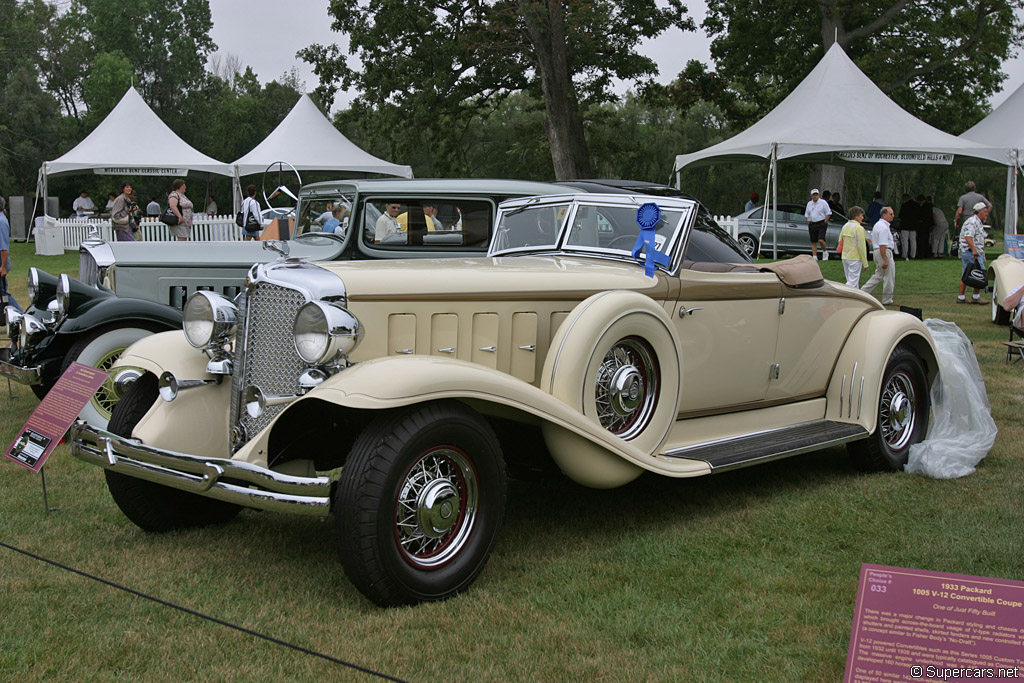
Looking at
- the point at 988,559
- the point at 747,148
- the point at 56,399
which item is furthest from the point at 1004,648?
the point at 747,148

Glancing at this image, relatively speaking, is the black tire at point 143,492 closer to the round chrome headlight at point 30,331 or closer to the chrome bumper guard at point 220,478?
the chrome bumper guard at point 220,478

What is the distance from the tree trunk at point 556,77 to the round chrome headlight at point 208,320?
1755 centimetres

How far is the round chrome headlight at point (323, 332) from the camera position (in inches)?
140

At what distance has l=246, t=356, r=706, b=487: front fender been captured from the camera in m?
3.34

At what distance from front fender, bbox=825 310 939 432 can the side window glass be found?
3.35 m

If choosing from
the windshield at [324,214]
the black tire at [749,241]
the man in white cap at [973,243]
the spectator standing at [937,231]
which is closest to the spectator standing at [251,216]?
the windshield at [324,214]

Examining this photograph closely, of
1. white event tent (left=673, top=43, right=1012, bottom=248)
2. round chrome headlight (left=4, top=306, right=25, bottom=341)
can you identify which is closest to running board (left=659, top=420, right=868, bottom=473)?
round chrome headlight (left=4, top=306, right=25, bottom=341)

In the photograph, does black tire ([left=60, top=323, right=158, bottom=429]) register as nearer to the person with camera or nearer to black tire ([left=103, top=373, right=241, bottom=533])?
black tire ([left=103, top=373, right=241, bottom=533])

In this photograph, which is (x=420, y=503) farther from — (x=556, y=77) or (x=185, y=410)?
(x=556, y=77)

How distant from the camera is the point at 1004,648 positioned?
7.49 feet

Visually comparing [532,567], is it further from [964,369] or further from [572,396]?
[964,369]

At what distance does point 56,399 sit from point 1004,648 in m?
3.89

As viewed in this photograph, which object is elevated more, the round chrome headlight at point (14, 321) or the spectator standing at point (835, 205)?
the spectator standing at point (835, 205)

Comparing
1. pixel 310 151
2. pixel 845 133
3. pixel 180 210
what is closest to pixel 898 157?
pixel 845 133
